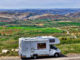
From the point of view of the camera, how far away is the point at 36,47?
19.8 metres

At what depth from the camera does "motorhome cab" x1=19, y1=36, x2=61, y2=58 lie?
19.5 metres

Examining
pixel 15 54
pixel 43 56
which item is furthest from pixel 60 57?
pixel 15 54

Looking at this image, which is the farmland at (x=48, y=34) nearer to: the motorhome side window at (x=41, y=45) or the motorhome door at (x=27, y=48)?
the motorhome door at (x=27, y=48)

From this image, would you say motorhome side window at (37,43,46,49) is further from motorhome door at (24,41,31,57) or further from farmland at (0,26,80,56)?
farmland at (0,26,80,56)

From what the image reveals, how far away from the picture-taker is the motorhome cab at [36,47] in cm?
1948

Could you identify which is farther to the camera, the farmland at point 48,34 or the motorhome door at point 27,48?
the farmland at point 48,34

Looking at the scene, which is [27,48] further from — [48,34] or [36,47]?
[48,34]

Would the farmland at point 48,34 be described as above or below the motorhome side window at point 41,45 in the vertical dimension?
below

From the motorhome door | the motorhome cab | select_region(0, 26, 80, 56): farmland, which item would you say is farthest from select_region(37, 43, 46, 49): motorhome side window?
select_region(0, 26, 80, 56): farmland

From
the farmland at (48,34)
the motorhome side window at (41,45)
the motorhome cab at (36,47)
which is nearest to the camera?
the motorhome cab at (36,47)

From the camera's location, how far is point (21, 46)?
19391 mm

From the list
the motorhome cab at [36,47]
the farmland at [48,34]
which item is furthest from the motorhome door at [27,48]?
the farmland at [48,34]

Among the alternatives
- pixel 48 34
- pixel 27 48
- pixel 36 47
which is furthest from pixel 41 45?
pixel 48 34

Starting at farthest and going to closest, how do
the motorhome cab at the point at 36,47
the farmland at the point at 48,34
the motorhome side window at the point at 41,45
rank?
the farmland at the point at 48,34 < the motorhome side window at the point at 41,45 < the motorhome cab at the point at 36,47
